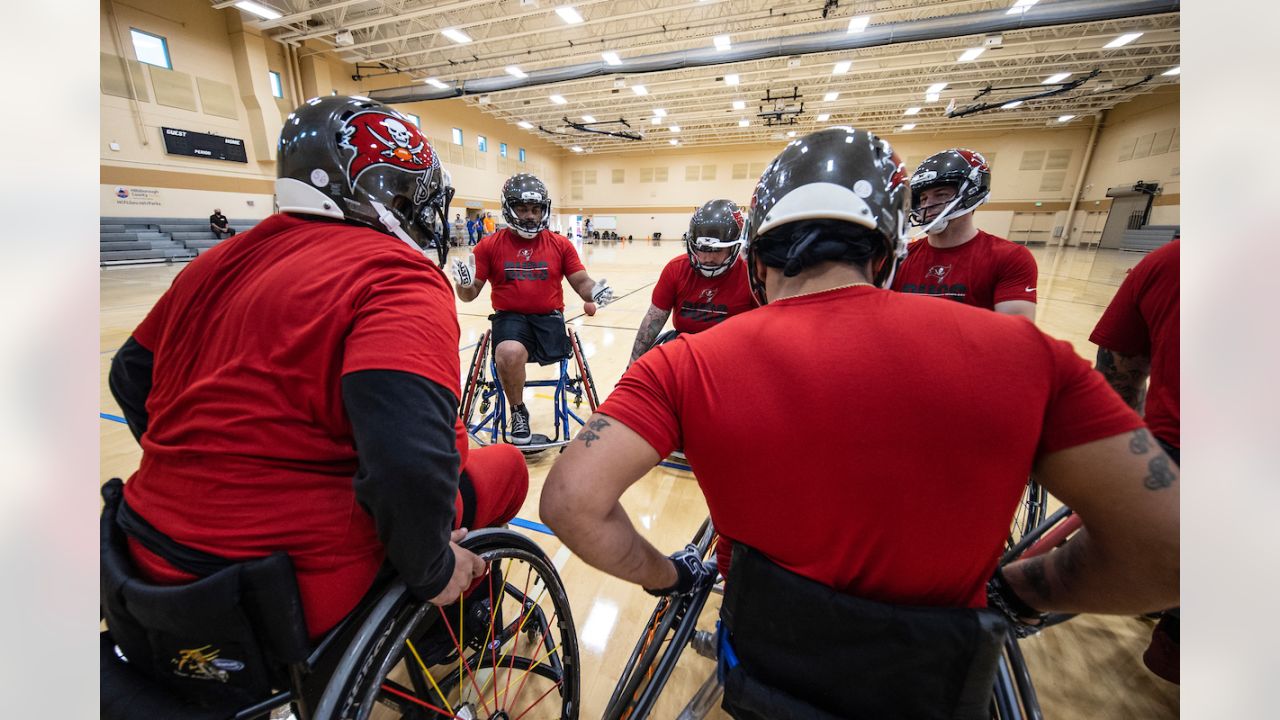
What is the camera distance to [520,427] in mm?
3693

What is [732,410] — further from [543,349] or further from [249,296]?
[543,349]

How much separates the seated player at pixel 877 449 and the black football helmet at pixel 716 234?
223 centimetres

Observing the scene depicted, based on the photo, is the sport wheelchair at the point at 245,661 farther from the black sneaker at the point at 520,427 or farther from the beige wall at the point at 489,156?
the beige wall at the point at 489,156

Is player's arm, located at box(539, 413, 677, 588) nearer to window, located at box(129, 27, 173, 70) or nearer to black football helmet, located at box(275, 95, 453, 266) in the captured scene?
black football helmet, located at box(275, 95, 453, 266)

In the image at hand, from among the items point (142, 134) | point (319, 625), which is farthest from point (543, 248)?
point (142, 134)

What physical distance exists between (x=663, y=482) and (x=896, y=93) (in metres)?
23.3

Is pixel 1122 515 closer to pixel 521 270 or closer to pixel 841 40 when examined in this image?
pixel 521 270

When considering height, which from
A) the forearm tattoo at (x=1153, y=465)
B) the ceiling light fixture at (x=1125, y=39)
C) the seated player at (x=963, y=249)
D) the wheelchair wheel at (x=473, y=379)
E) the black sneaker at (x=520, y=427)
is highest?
the ceiling light fixture at (x=1125, y=39)

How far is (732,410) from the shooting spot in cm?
90

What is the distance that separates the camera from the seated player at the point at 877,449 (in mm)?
818

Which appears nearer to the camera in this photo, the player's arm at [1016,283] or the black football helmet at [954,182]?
the player's arm at [1016,283]

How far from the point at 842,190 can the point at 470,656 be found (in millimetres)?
1900

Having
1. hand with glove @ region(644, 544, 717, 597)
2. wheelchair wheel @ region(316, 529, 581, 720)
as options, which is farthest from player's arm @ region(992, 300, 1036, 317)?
wheelchair wheel @ region(316, 529, 581, 720)

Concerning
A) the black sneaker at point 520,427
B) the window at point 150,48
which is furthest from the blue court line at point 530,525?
the window at point 150,48
